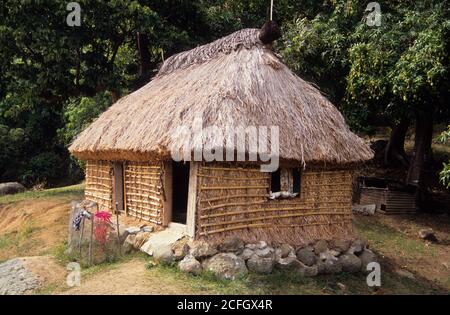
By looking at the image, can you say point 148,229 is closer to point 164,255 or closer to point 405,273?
point 164,255

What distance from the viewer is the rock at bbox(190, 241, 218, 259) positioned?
7.58 m

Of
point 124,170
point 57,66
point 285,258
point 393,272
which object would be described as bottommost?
point 393,272

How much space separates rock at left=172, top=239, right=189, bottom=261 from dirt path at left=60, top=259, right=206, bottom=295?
0.47m

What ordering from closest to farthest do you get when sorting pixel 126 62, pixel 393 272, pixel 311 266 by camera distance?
pixel 311 266 → pixel 393 272 → pixel 126 62

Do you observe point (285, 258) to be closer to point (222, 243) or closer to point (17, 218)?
point (222, 243)

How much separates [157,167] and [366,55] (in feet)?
22.6

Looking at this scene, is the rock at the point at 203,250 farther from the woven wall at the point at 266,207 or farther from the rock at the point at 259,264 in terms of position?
the rock at the point at 259,264

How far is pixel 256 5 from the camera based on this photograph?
16859 millimetres

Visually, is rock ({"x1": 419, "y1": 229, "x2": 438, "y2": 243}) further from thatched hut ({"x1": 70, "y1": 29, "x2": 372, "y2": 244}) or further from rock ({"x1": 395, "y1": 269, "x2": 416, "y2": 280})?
thatched hut ({"x1": 70, "y1": 29, "x2": 372, "y2": 244})

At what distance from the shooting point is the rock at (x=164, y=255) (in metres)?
7.64

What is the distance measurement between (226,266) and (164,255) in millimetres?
1147

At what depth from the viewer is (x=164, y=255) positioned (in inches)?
303

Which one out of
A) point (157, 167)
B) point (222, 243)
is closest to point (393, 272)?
point (222, 243)

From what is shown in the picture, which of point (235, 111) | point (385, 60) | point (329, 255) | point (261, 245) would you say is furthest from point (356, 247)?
point (385, 60)
